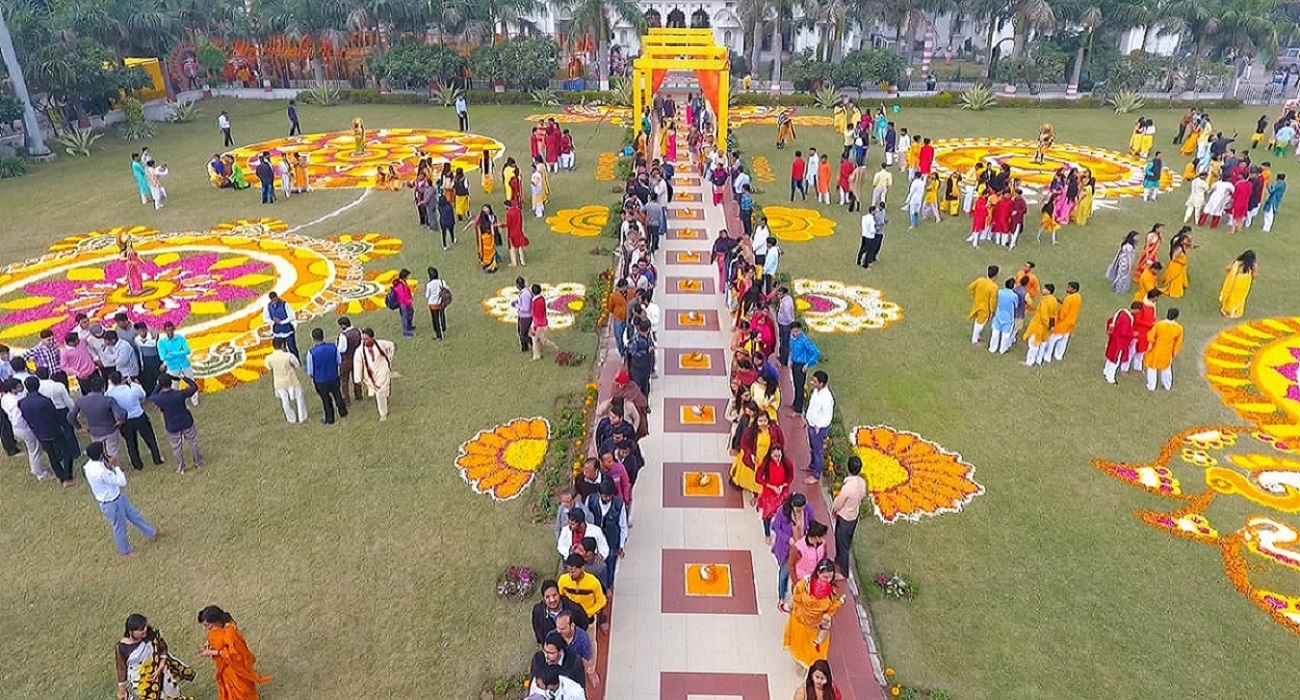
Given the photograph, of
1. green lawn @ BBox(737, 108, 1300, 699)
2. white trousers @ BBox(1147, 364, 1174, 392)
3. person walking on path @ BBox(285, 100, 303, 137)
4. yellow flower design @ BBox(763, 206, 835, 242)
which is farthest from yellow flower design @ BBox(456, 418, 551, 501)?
person walking on path @ BBox(285, 100, 303, 137)

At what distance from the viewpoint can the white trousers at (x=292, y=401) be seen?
10.9 meters

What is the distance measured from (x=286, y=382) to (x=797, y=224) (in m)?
12.5

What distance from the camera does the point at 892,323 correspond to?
1409 cm

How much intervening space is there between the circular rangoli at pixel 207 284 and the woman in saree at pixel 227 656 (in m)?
6.60

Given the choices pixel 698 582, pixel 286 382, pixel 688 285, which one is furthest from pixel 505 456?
pixel 688 285

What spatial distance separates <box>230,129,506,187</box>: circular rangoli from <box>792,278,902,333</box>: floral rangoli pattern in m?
13.1

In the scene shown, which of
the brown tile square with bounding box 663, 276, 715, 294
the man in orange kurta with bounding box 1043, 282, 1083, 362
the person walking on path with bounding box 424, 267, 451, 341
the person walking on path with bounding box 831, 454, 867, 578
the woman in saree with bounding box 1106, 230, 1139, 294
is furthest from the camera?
the brown tile square with bounding box 663, 276, 715, 294

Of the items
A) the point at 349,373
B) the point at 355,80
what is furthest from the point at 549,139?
the point at 355,80

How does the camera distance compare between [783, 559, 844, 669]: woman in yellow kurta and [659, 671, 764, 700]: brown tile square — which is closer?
[783, 559, 844, 669]: woman in yellow kurta

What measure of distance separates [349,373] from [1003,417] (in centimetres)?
923

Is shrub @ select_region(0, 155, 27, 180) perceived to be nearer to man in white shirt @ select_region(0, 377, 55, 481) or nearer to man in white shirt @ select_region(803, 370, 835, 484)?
man in white shirt @ select_region(0, 377, 55, 481)

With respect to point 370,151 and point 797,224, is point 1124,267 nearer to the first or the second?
point 797,224

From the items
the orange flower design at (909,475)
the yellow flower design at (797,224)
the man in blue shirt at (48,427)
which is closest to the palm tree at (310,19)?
the yellow flower design at (797,224)

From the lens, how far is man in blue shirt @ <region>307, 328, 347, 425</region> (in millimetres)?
10547
